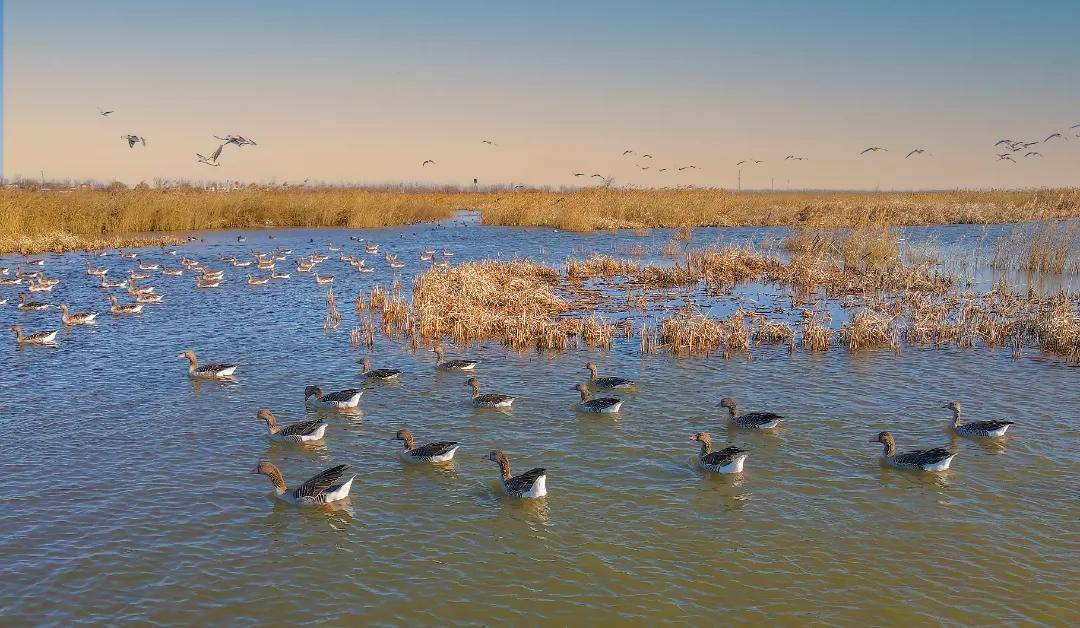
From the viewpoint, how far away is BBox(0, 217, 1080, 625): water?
960 cm

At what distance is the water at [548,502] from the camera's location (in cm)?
960

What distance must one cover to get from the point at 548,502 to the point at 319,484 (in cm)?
387

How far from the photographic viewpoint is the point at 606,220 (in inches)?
2532

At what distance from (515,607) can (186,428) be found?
9672 mm

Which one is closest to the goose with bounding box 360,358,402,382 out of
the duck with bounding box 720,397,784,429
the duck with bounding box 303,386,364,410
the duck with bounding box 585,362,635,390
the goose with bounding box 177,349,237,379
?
the duck with bounding box 303,386,364,410

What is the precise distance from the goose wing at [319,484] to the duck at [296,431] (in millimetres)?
2263

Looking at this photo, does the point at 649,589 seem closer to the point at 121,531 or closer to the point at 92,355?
the point at 121,531

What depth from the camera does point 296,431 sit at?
48.7ft

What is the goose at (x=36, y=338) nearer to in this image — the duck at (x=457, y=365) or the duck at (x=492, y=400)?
the duck at (x=457, y=365)

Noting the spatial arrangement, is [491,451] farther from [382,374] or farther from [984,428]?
[984,428]

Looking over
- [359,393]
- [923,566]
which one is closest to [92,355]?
[359,393]

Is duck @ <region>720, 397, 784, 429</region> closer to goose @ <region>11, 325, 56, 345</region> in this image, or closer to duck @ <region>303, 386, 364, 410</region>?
duck @ <region>303, 386, 364, 410</region>

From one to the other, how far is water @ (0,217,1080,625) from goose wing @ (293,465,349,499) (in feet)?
1.14

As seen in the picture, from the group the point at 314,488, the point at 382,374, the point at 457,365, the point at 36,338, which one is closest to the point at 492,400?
the point at 457,365
